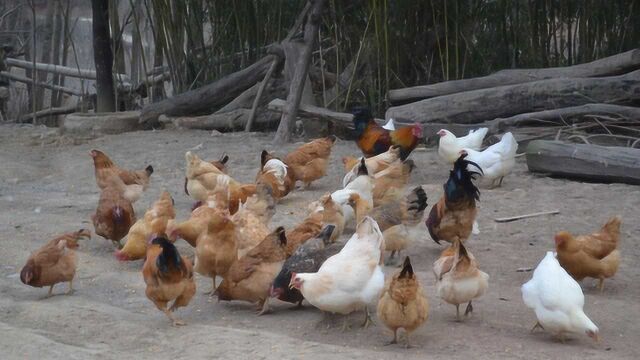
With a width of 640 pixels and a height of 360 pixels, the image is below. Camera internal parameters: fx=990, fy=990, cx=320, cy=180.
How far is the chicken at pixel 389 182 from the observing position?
8727mm

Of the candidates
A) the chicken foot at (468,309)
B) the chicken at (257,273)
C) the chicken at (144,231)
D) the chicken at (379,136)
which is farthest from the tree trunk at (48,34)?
the chicken foot at (468,309)

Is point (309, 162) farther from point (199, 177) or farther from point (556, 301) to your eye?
point (556, 301)

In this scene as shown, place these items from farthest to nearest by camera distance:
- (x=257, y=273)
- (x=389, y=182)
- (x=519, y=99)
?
(x=519, y=99), (x=389, y=182), (x=257, y=273)

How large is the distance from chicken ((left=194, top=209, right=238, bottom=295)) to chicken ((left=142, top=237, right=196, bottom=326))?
0.51m

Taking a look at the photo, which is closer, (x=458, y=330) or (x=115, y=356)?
(x=115, y=356)

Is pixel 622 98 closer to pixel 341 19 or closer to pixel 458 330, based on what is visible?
pixel 341 19

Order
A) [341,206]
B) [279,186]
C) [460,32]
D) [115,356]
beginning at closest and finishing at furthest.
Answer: [115,356] → [341,206] → [279,186] → [460,32]

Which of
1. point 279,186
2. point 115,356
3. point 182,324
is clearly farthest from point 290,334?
point 279,186

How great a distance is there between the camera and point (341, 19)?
14.4 meters

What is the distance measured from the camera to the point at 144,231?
304 inches

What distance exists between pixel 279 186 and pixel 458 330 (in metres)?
3.61

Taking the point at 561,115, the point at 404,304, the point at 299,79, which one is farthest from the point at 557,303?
the point at 299,79

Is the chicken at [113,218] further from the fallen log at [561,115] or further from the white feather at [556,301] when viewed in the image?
the fallen log at [561,115]

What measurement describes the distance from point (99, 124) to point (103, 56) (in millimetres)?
1272
